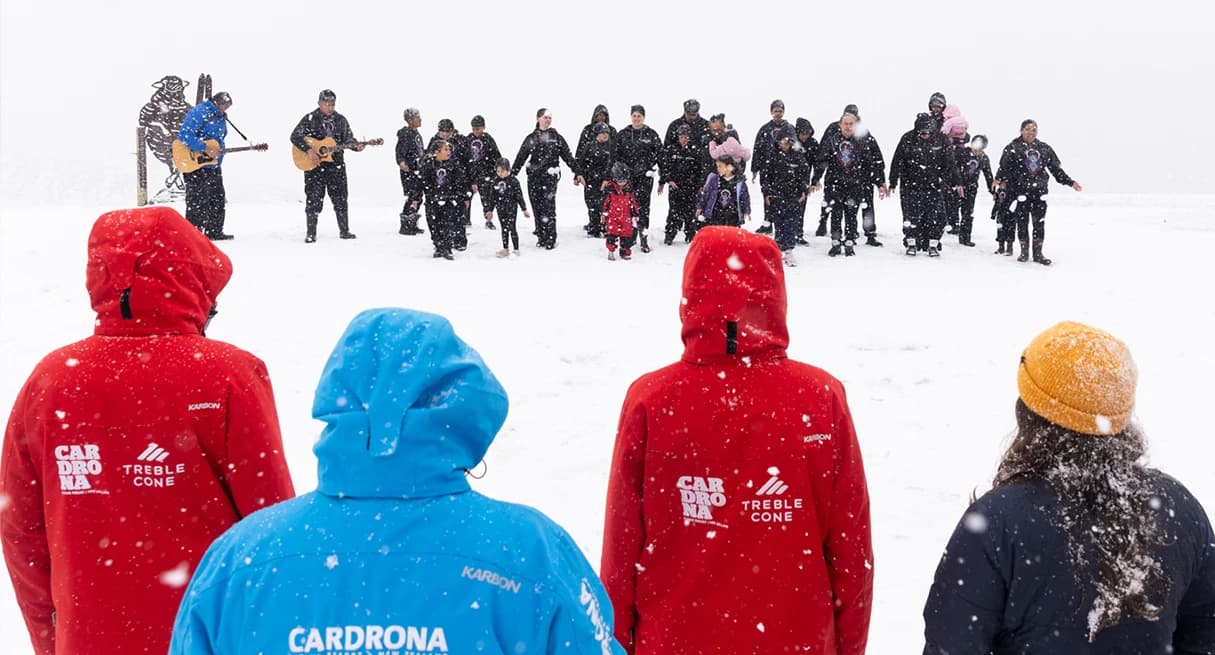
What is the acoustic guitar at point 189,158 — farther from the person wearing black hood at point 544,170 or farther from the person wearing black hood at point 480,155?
the person wearing black hood at point 544,170

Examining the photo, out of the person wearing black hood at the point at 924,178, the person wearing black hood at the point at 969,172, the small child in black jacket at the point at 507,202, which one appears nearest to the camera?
the small child in black jacket at the point at 507,202

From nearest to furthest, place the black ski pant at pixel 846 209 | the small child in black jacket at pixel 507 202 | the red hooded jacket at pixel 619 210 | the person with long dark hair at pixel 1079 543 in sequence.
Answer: the person with long dark hair at pixel 1079 543 → the red hooded jacket at pixel 619 210 → the small child in black jacket at pixel 507 202 → the black ski pant at pixel 846 209

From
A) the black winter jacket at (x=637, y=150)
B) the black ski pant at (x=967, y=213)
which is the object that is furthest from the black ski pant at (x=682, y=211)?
the black ski pant at (x=967, y=213)

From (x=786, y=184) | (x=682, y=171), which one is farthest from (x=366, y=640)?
(x=682, y=171)

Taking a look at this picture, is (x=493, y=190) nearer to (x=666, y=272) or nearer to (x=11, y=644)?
(x=666, y=272)

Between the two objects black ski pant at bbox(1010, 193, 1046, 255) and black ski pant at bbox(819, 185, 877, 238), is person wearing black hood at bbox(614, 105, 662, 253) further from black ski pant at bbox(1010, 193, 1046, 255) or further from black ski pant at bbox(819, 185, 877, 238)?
black ski pant at bbox(1010, 193, 1046, 255)

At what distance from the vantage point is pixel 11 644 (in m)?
4.93

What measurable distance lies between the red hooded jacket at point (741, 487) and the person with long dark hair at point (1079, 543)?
1.92ft

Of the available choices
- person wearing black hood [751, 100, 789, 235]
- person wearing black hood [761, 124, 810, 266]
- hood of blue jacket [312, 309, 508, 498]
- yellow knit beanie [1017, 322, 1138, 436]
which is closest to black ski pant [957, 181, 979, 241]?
person wearing black hood [761, 124, 810, 266]

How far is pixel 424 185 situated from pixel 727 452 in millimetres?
10535

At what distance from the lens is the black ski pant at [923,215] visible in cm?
1372

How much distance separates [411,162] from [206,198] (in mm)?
2798

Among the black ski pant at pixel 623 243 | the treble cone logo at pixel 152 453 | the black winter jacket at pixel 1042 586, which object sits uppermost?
the black ski pant at pixel 623 243

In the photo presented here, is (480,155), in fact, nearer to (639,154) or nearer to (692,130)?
(639,154)
